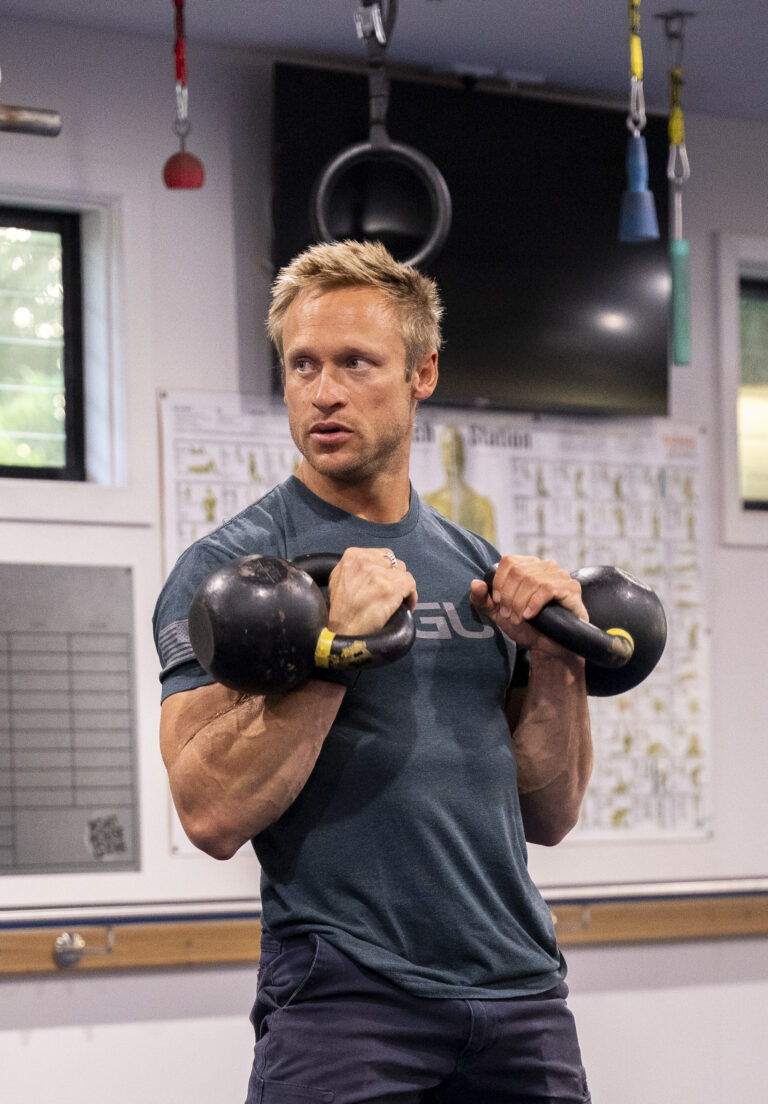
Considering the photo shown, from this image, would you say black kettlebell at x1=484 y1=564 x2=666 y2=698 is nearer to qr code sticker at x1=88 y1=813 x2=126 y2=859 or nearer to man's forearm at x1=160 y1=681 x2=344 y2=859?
man's forearm at x1=160 y1=681 x2=344 y2=859

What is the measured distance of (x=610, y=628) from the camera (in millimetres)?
1726

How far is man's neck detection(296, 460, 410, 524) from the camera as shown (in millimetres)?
1776

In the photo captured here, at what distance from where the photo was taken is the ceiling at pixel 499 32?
Result: 10.5ft

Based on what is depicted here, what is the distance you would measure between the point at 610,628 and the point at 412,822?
358mm

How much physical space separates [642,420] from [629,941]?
138cm

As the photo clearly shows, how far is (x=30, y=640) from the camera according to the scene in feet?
10.2

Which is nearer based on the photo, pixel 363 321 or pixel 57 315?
pixel 363 321

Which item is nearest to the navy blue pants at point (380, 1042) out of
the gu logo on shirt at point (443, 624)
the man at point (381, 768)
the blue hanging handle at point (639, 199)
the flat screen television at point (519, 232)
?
the man at point (381, 768)

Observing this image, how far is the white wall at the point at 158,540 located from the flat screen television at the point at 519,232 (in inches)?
6.9

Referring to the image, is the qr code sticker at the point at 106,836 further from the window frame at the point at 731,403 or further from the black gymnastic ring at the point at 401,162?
the window frame at the point at 731,403

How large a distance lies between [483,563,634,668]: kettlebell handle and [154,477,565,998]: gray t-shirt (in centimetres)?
12

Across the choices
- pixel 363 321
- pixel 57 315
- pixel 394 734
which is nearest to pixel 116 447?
pixel 57 315

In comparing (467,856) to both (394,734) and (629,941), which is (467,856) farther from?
(629,941)

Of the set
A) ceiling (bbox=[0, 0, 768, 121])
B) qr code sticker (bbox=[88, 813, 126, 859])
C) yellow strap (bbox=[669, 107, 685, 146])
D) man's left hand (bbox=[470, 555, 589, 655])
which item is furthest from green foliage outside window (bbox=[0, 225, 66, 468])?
man's left hand (bbox=[470, 555, 589, 655])
